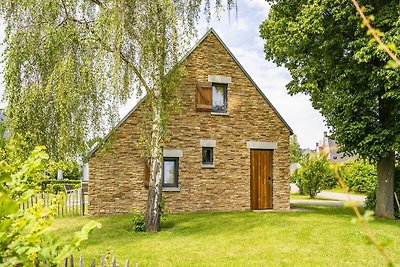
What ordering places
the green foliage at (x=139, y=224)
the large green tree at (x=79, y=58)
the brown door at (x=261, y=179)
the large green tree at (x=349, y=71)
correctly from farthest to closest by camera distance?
the brown door at (x=261, y=179) → the large green tree at (x=349, y=71) → the green foliage at (x=139, y=224) → the large green tree at (x=79, y=58)

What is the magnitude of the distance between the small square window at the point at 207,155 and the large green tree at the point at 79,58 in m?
6.85

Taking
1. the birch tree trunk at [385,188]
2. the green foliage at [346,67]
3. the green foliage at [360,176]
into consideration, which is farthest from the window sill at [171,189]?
the green foliage at [360,176]

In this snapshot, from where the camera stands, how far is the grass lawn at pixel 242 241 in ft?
30.6

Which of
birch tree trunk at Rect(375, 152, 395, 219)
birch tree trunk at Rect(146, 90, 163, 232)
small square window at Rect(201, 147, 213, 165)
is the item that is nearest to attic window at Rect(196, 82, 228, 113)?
small square window at Rect(201, 147, 213, 165)

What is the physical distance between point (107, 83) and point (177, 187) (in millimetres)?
7747

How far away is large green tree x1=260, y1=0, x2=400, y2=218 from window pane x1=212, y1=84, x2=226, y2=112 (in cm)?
295

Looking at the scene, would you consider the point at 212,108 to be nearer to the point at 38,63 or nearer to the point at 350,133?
the point at 350,133

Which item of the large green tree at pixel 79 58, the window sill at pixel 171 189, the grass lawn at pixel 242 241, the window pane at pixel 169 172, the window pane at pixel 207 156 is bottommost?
the grass lawn at pixel 242 241

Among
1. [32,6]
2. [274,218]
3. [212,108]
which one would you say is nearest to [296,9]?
[212,108]

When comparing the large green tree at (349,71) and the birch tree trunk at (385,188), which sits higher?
the large green tree at (349,71)

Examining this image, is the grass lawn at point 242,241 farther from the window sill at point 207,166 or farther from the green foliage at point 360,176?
the green foliage at point 360,176

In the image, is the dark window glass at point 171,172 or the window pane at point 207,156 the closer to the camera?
the dark window glass at point 171,172

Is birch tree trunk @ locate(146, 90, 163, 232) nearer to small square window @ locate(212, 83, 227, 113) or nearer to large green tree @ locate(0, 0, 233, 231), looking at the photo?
large green tree @ locate(0, 0, 233, 231)

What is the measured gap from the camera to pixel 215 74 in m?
18.3
